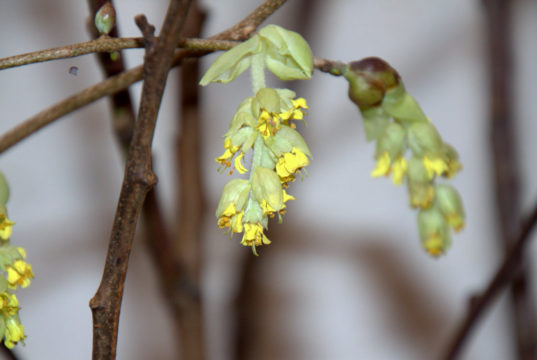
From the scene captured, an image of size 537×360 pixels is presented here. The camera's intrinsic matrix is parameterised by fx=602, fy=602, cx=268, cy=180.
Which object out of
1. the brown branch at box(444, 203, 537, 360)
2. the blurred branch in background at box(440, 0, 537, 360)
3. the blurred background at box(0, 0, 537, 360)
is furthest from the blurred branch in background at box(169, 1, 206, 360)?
the blurred branch in background at box(440, 0, 537, 360)

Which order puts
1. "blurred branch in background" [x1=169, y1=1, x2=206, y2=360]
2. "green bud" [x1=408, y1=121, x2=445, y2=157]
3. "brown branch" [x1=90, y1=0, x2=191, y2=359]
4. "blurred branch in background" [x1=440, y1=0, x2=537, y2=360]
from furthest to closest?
"blurred branch in background" [x1=440, y1=0, x2=537, y2=360] → "blurred branch in background" [x1=169, y1=1, x2=206, y2=360] → "green bud" [x1=408, y1=121, x2=445, y2=157] → "brown branch" [x1=90, y1=0, x2=191, y2=359]

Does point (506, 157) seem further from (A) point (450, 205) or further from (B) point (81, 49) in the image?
(B) point (81, 49)

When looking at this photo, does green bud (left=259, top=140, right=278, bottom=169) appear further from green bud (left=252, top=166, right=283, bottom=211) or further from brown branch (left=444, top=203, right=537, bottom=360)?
brown branch (left=444, top=203, right=537, bottom=360)

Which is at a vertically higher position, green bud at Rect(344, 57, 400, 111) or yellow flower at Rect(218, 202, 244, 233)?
green bud at Rect(344, 57, 400, 111)

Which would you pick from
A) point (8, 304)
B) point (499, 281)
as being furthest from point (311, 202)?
point (8, 304)

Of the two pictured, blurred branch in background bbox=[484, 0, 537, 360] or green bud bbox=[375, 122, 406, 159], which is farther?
blurred branch in background bbox=[484, 0, 537, 360]

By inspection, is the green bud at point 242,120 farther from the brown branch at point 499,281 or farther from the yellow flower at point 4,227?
the brown branch at point 499,281

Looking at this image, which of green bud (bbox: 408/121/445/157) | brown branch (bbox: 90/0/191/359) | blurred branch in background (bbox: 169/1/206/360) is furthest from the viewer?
blurred branch in background (bbox: 169/1/206/360)

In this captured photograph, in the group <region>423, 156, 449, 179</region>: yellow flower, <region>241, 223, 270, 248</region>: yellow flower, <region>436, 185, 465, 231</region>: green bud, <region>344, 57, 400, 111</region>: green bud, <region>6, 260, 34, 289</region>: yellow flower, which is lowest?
<region>6, 260, 34, 289</region>: yellow flower

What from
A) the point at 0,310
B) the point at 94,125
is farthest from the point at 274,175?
the point at 94,125

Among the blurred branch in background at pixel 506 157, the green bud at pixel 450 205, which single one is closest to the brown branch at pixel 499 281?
the green bud at pixel 450 205
